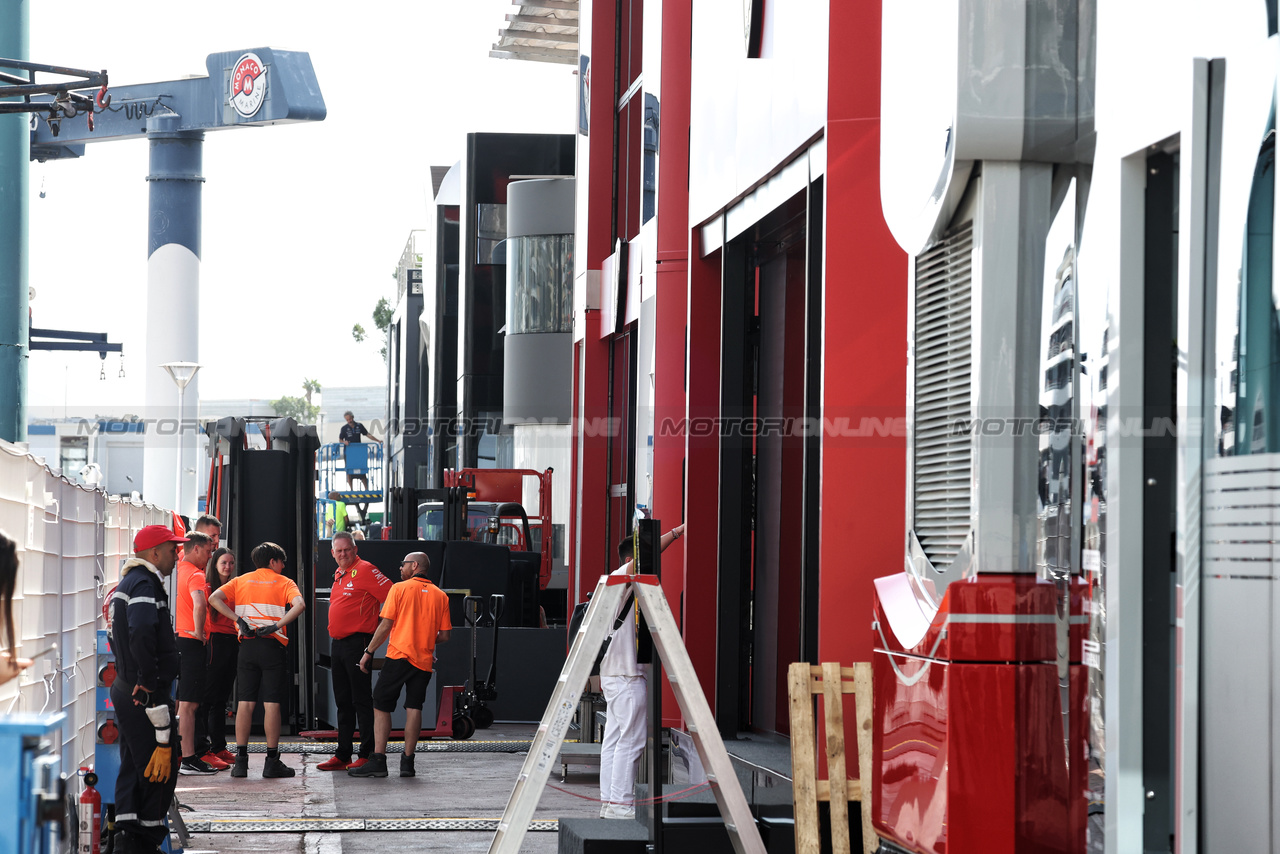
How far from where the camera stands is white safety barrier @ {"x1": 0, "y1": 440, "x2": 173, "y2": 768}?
661 centimetres

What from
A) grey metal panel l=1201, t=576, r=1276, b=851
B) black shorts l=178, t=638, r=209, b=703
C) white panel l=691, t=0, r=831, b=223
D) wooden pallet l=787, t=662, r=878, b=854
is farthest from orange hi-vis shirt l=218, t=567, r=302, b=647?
grey metal panel l=1201, t=576, r=1276, b=851

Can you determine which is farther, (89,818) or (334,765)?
(334,765)

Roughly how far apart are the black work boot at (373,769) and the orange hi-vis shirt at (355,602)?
1.20m

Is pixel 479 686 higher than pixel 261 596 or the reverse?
the reverse

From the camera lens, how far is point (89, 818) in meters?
7.64

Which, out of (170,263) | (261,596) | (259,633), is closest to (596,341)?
(261,596)

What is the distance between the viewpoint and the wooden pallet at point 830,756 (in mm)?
6258

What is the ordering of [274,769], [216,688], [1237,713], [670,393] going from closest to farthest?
[1237,713]
[670,393]
[274,769]
[216,688]

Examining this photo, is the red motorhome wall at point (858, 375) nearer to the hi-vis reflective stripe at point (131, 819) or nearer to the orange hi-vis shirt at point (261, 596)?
the hi-vis reflective stripe at point (131, 819)

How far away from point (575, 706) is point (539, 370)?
20.4m

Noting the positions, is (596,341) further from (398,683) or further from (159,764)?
(159,764)

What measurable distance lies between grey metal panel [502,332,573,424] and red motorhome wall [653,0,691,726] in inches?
543

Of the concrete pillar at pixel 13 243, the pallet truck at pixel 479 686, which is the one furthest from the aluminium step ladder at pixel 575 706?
the concrete pillar at pixel 13 243

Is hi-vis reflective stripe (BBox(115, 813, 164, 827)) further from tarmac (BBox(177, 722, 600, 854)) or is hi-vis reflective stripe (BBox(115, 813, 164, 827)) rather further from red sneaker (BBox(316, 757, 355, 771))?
red sneaker (BBox(316, 757, 355, 771))
